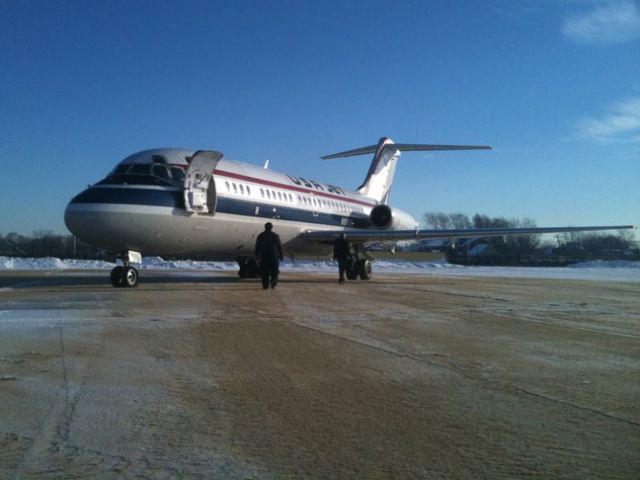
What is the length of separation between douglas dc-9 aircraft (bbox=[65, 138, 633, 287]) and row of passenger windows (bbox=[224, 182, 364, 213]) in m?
0.04

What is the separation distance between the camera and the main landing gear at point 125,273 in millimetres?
13164

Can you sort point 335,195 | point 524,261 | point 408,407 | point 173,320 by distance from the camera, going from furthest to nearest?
point 524,261, point 335,195, point 173,320, point 408,407

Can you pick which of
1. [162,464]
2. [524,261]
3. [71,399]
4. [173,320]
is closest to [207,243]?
[173,320]

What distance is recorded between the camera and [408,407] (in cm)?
340

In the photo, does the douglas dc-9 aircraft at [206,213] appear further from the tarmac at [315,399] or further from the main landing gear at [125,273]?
the tarmac at [315,399]

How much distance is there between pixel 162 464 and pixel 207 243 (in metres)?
12.9

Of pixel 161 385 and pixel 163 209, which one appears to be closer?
pixel 161 385

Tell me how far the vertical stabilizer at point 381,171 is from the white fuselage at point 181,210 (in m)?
8.51

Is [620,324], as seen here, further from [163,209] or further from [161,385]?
[163,209]

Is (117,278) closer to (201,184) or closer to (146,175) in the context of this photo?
(146,175)

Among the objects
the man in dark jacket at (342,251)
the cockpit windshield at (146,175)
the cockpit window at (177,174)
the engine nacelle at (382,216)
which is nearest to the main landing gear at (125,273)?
the cockpit windshield at (146,175)

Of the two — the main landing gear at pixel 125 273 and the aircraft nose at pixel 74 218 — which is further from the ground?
the aircraft nose at pixel 74 218

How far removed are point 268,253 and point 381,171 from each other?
17032 mm

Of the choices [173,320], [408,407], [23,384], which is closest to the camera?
[408,407]
